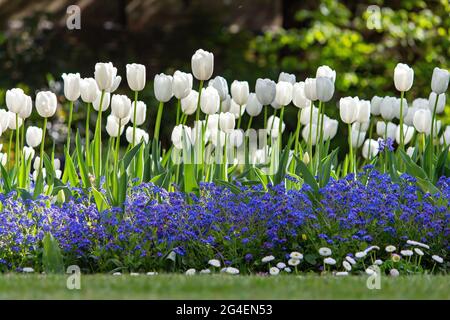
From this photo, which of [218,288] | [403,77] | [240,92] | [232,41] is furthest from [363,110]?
[232,41]

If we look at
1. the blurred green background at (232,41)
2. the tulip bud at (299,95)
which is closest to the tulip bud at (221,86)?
the tulip bud at (299,95)

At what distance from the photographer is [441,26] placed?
13.7m

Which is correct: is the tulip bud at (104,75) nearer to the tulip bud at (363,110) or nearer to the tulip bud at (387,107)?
the tulip bud at (363,110)

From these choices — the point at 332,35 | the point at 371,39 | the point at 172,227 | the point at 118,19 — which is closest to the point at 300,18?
the point at 332,35

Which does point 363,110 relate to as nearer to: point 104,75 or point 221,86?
point 221,86

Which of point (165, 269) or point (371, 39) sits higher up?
point (371, 39)

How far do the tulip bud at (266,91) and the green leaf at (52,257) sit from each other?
5.78 ft

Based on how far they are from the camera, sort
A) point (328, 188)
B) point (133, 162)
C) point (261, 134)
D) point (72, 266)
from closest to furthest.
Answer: point (72, 266), point (328, 188), point (133, 162), point (261, 134)

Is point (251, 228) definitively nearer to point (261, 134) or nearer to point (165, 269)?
point (165, 269)

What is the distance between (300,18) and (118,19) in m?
3.94

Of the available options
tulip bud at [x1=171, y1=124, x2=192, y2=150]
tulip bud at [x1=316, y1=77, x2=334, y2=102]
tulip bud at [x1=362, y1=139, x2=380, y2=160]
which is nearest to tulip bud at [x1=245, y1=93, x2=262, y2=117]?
tulip bud at [x1=171, y1=124, x2=192, y2=150]

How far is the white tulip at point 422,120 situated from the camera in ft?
21.0

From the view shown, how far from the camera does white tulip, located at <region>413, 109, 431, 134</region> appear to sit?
6.41 m
